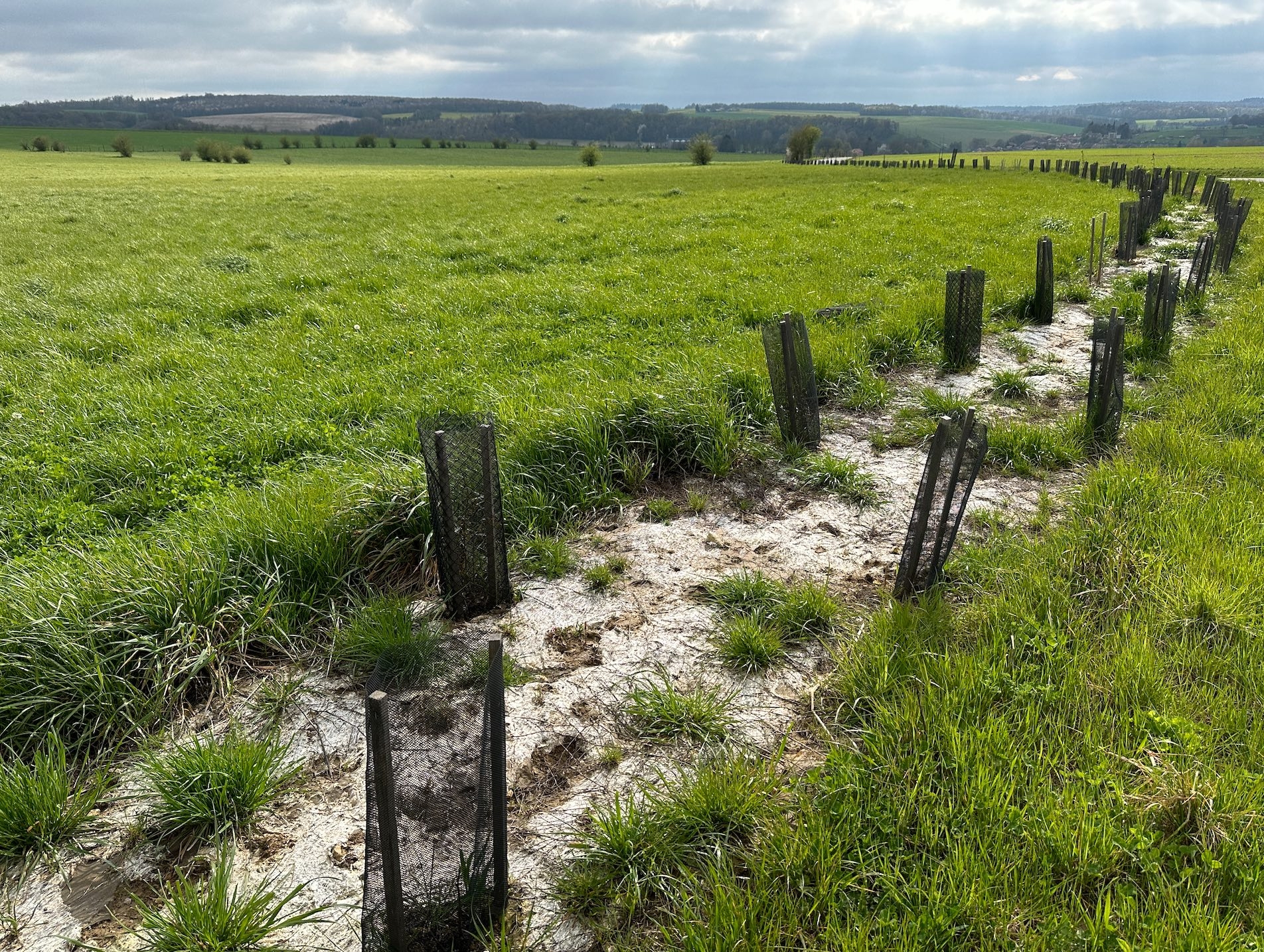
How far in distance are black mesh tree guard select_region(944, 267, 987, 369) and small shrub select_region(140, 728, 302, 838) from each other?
7.60 m

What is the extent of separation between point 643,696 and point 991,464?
389 cm

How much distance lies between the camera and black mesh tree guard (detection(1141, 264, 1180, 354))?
802 centimetres

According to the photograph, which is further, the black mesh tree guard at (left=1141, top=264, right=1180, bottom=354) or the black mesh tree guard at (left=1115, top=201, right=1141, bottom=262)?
the black mesh tree guard at (left=1115, top=201, right=1141, bottom=262)

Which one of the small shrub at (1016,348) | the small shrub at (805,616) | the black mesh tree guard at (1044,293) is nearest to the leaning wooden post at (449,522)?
the small shrub at (805,616)

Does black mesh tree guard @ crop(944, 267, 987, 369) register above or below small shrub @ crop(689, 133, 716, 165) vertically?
below

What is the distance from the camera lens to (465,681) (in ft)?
8.49

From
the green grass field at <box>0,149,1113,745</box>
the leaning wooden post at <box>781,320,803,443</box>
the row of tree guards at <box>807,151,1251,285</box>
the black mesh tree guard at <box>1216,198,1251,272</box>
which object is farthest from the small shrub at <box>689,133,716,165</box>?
the leaning wooden post at <box>781,320,803,443</box>

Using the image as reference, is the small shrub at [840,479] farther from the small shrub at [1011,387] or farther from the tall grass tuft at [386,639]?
the tall grass tuft at [386,639]

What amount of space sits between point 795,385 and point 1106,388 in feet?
7.67

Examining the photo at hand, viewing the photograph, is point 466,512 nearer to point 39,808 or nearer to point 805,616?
point 805,616

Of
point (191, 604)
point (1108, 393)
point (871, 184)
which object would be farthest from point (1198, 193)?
point (191, 604)

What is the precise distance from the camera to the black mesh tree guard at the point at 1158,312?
316 inches

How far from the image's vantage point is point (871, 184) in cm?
3266

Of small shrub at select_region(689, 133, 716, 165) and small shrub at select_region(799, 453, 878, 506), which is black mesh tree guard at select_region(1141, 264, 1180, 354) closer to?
small shrub at select_region(799, 453, 878, 506)
